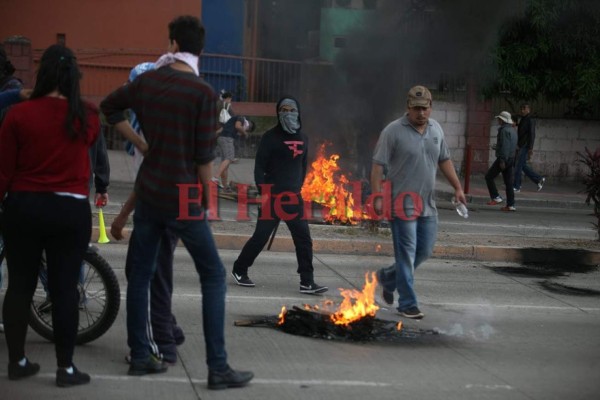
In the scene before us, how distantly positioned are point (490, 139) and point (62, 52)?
17.5 meters

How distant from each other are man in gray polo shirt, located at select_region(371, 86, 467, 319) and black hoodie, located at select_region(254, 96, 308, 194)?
4.02ft

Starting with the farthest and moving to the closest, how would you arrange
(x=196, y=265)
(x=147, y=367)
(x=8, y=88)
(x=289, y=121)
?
(x=289, y=121)
(x=8, y=88)
(x=147, y=367)
(x=196, y=265)

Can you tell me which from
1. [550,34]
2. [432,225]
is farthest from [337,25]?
[432,225]

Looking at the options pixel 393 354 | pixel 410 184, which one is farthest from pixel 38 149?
pixel 410 184

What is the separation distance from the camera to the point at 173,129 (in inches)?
203

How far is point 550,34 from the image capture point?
800 inches

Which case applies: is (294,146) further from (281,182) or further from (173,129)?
(173,129)

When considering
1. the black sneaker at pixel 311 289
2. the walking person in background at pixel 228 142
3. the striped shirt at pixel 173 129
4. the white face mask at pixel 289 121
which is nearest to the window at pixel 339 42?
the walking person in background at pixel 228 142

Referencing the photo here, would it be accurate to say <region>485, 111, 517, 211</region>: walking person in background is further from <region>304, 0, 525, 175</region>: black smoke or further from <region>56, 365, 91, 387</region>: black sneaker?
<region>56, 365, 91, 387</region>: black sneaker

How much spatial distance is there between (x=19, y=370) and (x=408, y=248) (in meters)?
3.11

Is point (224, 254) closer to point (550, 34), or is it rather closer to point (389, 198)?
point (389, 198)

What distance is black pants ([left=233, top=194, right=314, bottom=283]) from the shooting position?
8.41m

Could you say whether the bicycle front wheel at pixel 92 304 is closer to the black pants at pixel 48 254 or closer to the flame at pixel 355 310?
the black pants at pixel 48 254

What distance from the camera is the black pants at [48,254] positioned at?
16.7 ft
